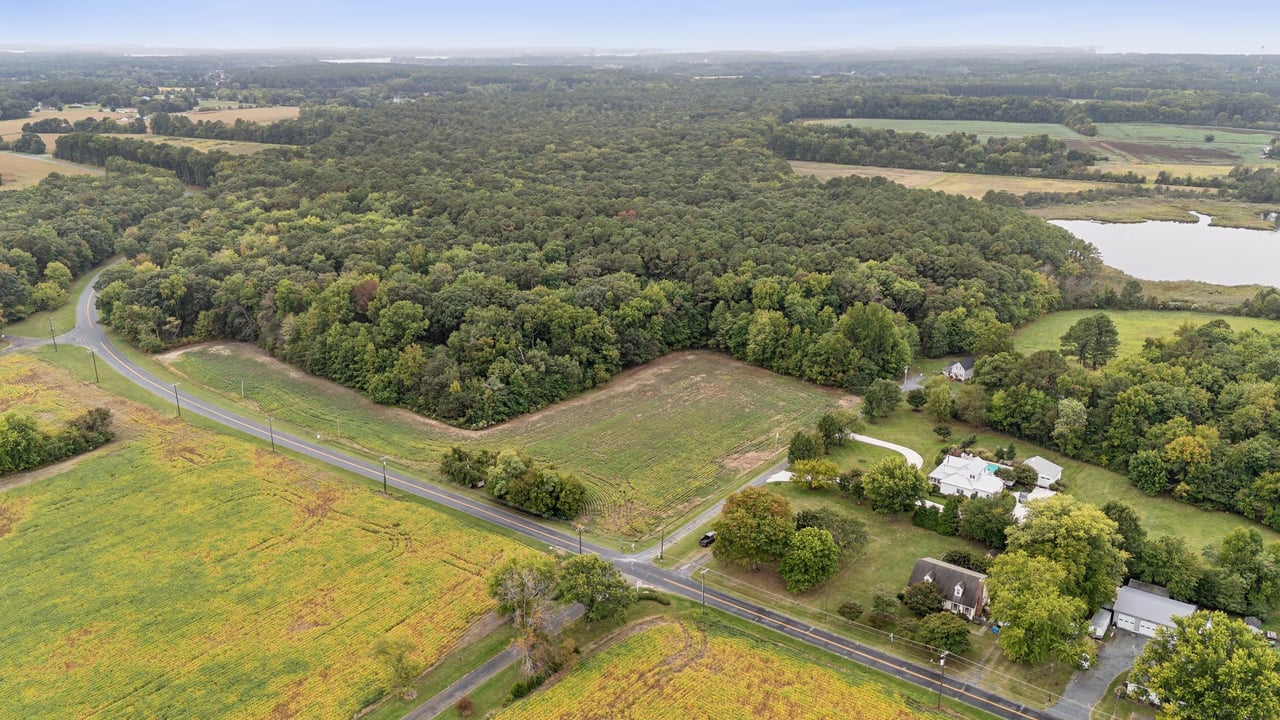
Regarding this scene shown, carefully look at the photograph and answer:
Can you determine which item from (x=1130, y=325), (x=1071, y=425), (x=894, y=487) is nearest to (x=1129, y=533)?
(x=894, y=487)

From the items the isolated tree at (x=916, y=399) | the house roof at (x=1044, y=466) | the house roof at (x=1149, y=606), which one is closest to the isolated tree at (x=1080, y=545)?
the house roof at (x=1149, y=606)

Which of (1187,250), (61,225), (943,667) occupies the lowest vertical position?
(943,667)

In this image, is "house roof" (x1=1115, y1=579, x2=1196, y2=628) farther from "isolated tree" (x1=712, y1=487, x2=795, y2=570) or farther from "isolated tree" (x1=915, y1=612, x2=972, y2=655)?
"isolated tree" (x1=712, y1=487, x2=795, y2=570)

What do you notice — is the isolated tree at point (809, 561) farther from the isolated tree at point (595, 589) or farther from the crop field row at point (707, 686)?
the isolated tree at point (595, 589)

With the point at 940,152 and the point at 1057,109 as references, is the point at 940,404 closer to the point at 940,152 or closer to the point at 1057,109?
the point at 940,152

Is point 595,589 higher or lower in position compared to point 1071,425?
lower

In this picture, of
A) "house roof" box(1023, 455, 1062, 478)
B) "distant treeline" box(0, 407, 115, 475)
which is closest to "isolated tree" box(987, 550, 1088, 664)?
"house roof" box(1023, 455, 1062, 478)
